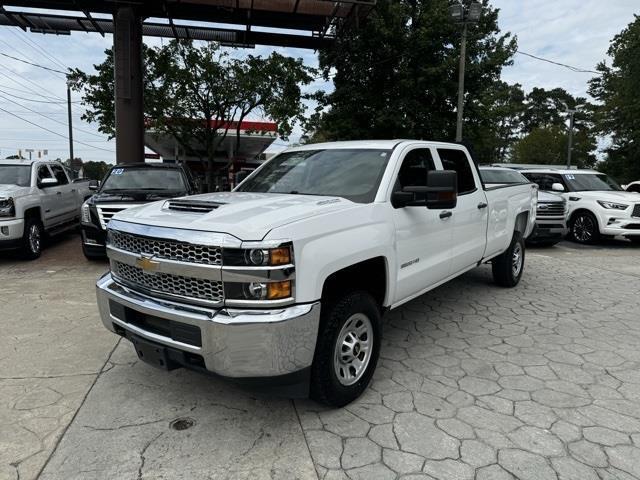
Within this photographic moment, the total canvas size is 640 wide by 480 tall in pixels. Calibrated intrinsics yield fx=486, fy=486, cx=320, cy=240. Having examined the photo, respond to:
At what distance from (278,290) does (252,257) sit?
0.24 m

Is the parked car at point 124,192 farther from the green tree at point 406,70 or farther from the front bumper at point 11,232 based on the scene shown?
the green tree at point 406,70

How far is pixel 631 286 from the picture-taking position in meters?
7.01

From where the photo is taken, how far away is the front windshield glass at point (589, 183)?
11.8 meters

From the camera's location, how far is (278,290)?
274 cm

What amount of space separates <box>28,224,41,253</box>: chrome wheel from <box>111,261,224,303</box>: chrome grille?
609 cm

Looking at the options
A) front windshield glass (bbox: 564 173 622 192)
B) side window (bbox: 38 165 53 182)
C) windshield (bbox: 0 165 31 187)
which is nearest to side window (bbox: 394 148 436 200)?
A: windshield (bbox: 0 165 31 187)

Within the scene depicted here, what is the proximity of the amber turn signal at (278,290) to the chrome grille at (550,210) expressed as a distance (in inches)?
356

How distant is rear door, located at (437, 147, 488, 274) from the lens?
4.77 metres

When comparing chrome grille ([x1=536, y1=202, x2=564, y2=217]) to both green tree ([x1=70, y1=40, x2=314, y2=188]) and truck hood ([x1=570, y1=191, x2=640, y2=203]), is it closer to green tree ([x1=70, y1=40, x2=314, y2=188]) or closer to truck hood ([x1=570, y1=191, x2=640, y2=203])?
truck hood ([x1=570, y1=191, x2=640, y2=203])

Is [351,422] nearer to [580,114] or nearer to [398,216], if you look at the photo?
[398,216]

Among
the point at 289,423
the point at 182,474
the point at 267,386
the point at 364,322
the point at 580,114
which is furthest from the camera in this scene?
the point at 580,114

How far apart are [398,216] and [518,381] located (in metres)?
1.57

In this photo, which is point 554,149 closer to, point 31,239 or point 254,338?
point 31,239

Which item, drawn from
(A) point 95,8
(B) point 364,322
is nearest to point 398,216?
(B) point 364,322
